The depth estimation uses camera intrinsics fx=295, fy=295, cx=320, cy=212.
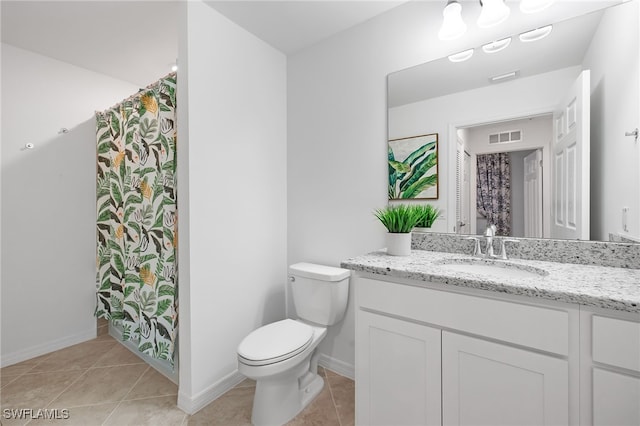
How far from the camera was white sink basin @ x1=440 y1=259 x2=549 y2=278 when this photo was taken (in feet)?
4.19

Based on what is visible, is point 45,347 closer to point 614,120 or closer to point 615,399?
point 615,399

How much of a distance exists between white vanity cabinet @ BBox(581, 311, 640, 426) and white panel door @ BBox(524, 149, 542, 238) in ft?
2.02

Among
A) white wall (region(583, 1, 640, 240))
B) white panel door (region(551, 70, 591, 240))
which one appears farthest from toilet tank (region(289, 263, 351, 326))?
white wall (region(583, 1, 640, 240))

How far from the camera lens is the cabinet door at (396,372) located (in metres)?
1.18

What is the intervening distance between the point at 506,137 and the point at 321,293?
52.7 inches

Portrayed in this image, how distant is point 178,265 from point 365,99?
1.57m

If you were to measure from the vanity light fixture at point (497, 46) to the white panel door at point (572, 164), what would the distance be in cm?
36

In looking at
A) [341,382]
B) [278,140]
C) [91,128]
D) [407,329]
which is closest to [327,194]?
[278,140]

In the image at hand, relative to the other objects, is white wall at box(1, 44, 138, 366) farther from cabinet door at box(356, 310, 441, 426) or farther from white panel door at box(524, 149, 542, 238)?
white panel door at box(524, 149, 542, 238)

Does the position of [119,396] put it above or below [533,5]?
below

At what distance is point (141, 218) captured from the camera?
2043 mm

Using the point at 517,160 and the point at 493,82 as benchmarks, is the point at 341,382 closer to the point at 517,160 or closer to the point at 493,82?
the point at 517,160

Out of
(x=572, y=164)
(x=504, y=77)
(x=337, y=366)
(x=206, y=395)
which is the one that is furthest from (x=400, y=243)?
(x=206, y=395)

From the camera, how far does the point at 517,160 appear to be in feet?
4.82
